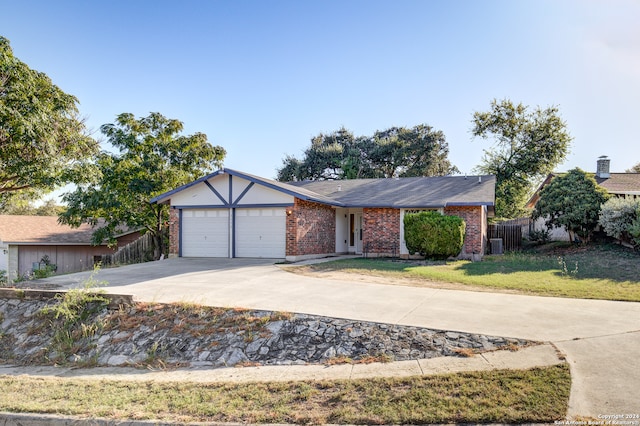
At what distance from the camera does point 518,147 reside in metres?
29.7

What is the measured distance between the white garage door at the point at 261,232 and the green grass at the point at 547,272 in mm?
2539

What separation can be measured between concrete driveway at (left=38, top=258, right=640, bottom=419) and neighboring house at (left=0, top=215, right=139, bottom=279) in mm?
12304

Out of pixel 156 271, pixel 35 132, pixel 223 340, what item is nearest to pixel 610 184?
pixel 156 271

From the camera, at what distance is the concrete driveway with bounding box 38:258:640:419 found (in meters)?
4.48

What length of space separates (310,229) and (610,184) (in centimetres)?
1706

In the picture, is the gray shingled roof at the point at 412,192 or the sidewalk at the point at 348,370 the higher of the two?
the gray shingled roof at the point at 412,192

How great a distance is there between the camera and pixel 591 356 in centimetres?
514

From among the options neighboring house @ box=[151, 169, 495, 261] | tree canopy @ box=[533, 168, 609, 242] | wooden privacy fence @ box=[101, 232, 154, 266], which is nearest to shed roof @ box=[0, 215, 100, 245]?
wooden privacy fence @ box=[101, 232, 154, 266]

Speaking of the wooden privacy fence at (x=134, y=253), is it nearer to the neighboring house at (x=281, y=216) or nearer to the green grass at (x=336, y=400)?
the neighboring house at (x=281, y=216)

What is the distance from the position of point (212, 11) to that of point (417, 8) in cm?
654

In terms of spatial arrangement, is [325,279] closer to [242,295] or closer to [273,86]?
[242,295]

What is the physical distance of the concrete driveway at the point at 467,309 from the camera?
176 inches

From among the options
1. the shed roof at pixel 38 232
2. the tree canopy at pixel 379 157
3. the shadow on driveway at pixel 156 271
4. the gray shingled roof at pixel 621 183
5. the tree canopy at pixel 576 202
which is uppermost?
the tree canopy at pixel 379 157

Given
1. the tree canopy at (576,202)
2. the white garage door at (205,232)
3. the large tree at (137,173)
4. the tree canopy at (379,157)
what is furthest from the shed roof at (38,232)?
the tree canopy at (576,202)
